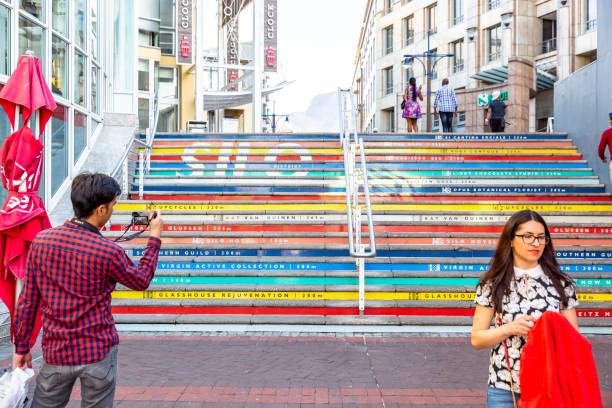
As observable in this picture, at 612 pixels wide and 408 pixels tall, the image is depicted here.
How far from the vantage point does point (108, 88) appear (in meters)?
14.6

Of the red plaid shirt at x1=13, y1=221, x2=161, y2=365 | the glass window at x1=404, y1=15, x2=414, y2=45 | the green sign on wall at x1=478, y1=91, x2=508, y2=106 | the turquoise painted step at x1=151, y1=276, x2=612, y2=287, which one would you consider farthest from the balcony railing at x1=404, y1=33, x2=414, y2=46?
the red plaid shirt at x1=13, y1=221, x2=161, y2=365

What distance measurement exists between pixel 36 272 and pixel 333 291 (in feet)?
18.1

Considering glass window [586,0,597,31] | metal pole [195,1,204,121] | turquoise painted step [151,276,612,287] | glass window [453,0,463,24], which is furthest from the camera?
glass window [453,0,463,24]

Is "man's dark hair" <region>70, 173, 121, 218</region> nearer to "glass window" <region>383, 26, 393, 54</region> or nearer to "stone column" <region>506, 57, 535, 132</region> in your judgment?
"stone column" <region>506, 57, 535, 132</region>

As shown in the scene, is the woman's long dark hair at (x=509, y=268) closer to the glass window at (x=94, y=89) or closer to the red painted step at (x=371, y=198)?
the red painted step at (x=371, y=198)

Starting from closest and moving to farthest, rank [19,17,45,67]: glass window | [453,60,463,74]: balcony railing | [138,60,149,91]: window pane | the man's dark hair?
the man's dark hair < [19,17,45,67]: glass window < [138,60,149,91]: window pane < [453,60,463,74]: balcony railing

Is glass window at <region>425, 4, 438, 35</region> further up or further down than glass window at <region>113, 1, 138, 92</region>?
further up

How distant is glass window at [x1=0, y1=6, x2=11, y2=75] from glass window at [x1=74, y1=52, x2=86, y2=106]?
290cm

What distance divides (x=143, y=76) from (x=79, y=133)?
14.4 metres

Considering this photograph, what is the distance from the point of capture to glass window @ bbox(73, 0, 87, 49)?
11742mm

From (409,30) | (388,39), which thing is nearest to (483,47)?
(409,30)

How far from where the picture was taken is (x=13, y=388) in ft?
9.84

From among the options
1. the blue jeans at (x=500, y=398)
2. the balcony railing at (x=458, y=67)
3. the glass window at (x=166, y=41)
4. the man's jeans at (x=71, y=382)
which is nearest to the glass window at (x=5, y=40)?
the man's jeans at (x=71, y=382)

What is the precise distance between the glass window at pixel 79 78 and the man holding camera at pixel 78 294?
9553 millimetres
